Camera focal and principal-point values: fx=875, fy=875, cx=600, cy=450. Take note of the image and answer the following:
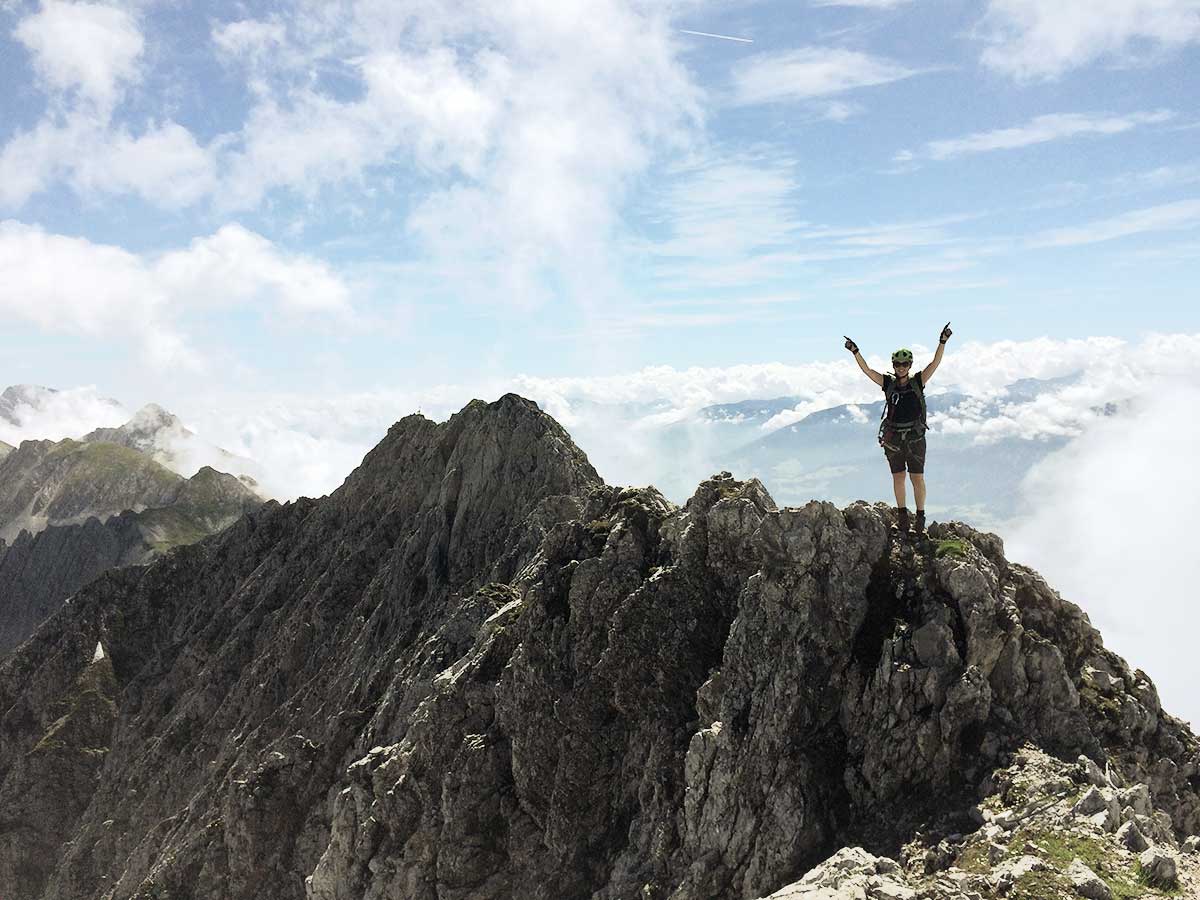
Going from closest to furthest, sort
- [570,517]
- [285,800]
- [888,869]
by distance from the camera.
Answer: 1. [888,869]
2. [285,800]
3. [570,517]

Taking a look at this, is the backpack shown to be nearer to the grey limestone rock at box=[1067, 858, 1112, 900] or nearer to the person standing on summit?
the person standing on summit

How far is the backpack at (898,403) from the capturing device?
3322cm

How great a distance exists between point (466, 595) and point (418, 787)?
30.9 m

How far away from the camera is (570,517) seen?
68.2 metres

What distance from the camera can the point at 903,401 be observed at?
33.5 meters

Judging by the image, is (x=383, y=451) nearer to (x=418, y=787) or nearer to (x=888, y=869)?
(x=418, y=787)

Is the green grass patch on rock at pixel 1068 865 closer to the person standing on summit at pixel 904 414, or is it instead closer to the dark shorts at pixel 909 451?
the person standing on summit at pixel 904 414

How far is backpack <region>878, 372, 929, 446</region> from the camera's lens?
109 ft

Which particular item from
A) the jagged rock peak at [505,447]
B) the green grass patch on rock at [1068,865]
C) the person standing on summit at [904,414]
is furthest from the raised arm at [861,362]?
the jagged rock peak at [505,447]

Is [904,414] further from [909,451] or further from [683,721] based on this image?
[683,721]

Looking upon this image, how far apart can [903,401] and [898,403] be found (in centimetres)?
20

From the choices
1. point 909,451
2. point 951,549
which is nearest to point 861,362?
point 909,451

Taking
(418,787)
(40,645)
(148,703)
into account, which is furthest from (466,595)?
(40,645)

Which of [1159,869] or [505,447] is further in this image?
[505,447]
